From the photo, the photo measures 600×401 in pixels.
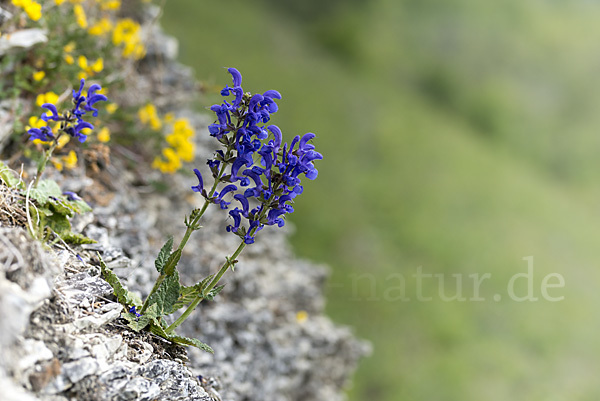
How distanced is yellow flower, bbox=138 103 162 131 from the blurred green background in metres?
1.90

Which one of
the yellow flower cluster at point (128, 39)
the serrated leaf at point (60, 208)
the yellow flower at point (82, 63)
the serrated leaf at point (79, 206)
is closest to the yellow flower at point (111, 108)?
the yellow flower at point (82, 63)

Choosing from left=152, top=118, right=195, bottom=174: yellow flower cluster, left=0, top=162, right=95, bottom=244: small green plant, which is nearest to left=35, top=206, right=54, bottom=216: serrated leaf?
left=0, top=162, right=95, bottom=244: small green plant

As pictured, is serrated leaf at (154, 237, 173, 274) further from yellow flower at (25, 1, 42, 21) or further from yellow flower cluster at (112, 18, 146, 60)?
yellow flower cluster at (112, 18, 146, 60)

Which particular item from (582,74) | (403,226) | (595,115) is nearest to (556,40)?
(582,74)

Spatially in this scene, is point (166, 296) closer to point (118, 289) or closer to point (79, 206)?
point (118, 289)

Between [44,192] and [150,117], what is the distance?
1266mm

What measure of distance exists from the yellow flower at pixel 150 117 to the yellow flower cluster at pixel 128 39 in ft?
1.18

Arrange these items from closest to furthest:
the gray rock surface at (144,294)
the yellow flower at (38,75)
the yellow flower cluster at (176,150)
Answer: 1. the gray rock surface at (144,294)
2. the yellow flower at (38,75)
3. the yellow flower cluster at (176,150)

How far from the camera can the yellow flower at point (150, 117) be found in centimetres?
285

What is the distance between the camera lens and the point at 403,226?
6309 mm

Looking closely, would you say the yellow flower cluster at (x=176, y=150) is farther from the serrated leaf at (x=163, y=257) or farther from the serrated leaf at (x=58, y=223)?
the serrated leaf at (x=163, y=257)

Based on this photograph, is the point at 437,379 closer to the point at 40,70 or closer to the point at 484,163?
the point at 484,163

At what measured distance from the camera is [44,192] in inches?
66.3

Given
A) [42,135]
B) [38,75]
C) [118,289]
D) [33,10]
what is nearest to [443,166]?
[38,75]
